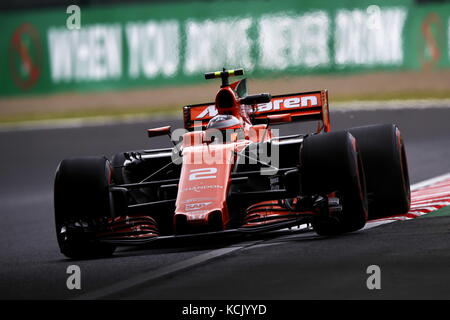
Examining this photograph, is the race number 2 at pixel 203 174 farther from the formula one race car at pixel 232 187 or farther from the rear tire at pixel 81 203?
the rear tire at pixel 81 203

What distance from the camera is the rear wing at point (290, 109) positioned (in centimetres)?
1089

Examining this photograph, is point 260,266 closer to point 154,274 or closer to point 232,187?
point 154,274

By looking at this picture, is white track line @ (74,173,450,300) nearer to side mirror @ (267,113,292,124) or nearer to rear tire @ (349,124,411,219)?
rear tire @ (349,124,411,219)

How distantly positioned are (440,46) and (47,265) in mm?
16503

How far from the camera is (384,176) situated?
9.40m

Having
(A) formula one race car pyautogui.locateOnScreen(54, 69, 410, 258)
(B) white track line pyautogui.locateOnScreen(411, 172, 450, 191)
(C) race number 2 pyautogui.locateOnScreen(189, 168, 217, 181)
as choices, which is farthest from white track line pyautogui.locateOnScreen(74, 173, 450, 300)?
(B) white track line pyautogui.locateOnScreen(411, 172, 450, 191)

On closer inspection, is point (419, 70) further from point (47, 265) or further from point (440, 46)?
point (47, 265)

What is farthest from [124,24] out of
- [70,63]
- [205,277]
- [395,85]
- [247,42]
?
[205,277]

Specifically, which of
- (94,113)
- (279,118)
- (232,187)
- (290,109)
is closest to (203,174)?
(232,187)

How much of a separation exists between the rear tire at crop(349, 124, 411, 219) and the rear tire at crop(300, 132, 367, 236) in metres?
0.75

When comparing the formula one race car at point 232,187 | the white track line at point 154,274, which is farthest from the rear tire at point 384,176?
the white track line at point 154,274

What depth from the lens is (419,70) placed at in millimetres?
23500

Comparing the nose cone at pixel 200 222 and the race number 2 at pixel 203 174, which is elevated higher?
the race number 2 at pixel 203 174

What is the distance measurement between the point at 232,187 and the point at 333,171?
3.08 ft
